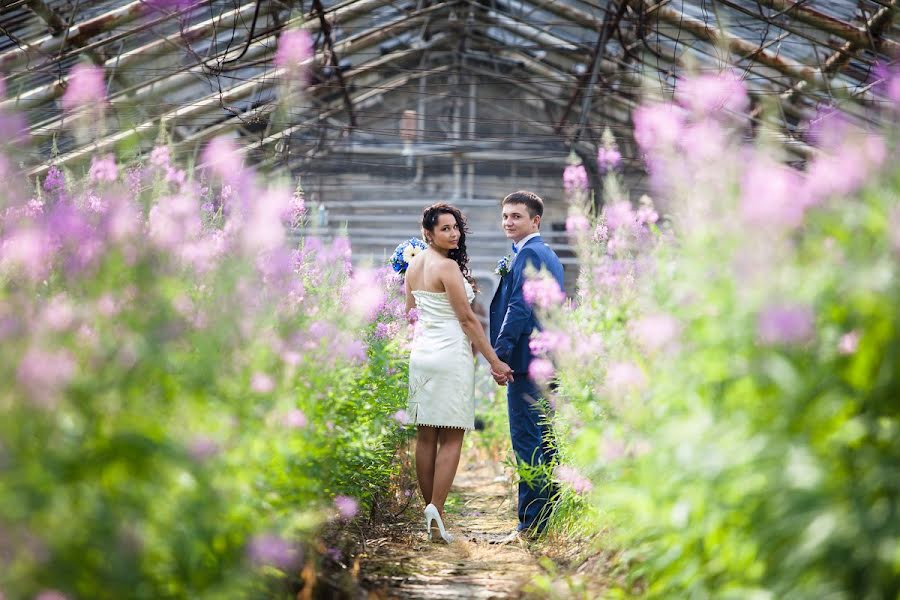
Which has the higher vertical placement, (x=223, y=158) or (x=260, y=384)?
(x=223, y=158)

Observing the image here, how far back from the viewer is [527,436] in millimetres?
4102

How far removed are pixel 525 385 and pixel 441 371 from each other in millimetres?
366

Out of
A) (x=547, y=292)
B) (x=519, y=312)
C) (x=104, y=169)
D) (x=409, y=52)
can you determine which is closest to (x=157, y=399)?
(x=104, y=169)

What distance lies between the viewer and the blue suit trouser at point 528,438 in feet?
13.2

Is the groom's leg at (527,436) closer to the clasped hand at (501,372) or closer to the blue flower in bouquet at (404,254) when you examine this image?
the clasped hand at (501,372)

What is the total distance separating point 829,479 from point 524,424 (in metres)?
2.60

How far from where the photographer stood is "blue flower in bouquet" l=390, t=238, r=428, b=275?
16.4 feet

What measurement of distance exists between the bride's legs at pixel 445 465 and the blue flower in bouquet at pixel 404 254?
122cm

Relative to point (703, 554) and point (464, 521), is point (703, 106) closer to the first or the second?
point (703, 554)

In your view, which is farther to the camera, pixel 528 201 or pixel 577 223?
pixel 528 201

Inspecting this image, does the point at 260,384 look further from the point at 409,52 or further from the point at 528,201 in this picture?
the point at 409,52

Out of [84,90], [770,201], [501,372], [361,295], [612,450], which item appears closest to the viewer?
[770,201]

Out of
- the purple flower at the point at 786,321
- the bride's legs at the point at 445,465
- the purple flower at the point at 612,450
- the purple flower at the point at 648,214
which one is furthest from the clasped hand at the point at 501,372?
the purple flower at the point at 786,321

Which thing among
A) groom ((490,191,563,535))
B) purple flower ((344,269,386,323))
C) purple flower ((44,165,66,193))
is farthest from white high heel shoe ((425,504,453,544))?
purple flower ((44,165,66,193))
